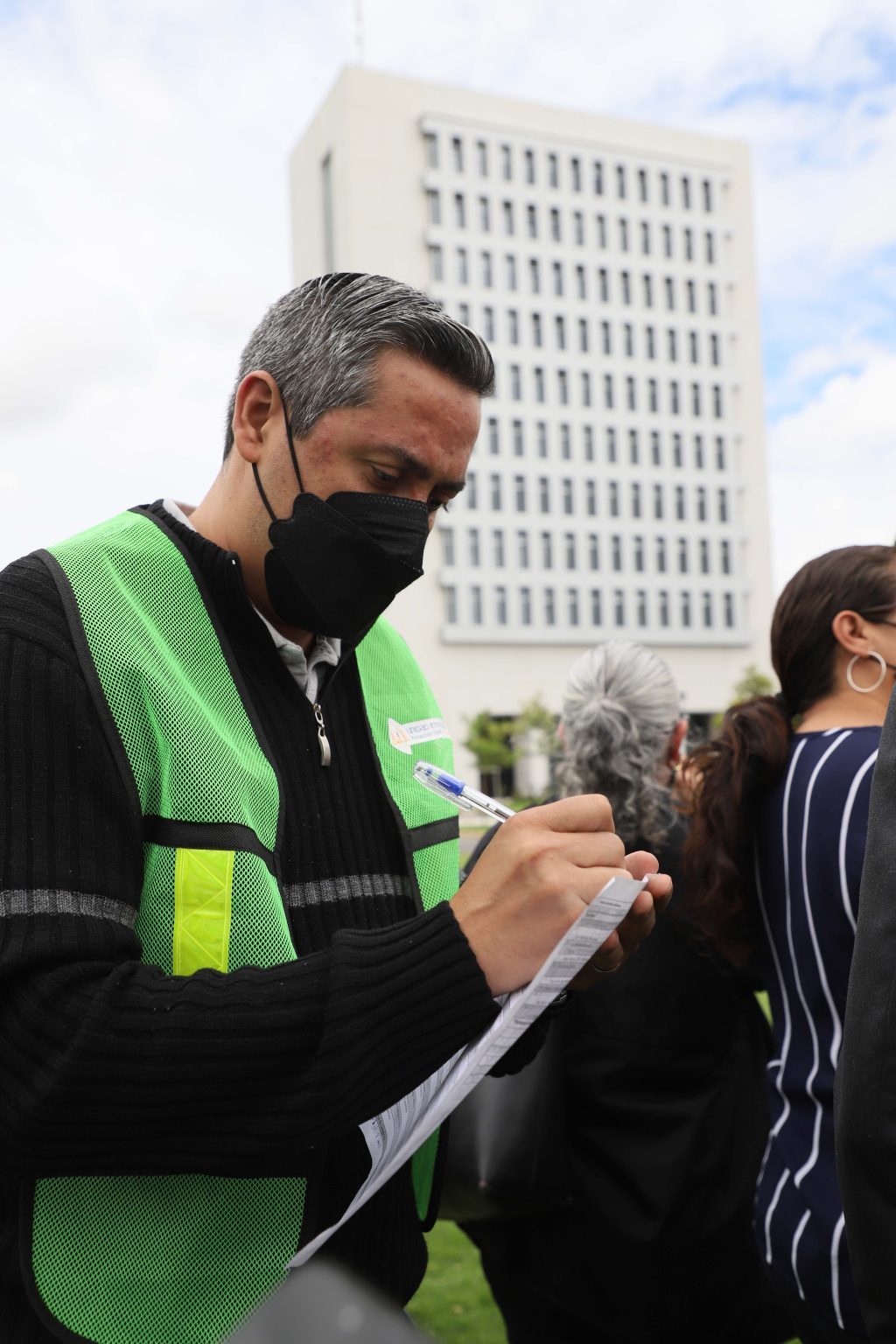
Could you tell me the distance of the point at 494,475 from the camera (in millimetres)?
51781

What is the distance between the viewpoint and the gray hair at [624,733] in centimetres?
335

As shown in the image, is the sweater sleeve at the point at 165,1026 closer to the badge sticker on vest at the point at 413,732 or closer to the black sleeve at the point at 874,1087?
the black sleeve at the point at 874,1087

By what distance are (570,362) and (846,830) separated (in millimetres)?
53683

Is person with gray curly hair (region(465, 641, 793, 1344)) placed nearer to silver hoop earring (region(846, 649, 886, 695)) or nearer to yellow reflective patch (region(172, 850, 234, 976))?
silver hoop earring (region(846, 649, 886, 695))

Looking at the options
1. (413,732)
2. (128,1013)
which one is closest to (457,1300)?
(413,732)

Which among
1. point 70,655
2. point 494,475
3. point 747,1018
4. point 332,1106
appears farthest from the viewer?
point 494,475

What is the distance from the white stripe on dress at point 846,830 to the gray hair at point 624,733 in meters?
1.15

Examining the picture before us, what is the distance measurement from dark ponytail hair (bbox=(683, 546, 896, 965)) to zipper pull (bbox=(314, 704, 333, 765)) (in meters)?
1.00

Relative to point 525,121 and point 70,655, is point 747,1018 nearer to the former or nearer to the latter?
point 70,655

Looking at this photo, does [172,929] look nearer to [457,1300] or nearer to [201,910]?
[201,910]

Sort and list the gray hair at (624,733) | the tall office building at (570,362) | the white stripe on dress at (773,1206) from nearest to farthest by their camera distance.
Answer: the white stripe on dress at (773,1206), the gray hair at (624,733), the tall office building at (570,362)

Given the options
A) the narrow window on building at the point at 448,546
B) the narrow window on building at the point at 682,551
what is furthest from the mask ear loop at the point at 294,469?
the narrow window on building at the point at 682,551

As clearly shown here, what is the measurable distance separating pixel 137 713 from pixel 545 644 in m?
51.7

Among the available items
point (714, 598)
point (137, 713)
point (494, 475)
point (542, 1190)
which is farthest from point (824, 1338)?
point (714, 598)
